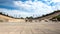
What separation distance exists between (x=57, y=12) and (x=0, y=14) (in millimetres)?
16558

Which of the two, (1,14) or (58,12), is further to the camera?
(58,12)

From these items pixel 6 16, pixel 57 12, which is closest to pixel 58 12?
pixel 57 12

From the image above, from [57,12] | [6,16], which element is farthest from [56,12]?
[6,16]

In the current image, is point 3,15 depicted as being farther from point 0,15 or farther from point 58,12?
point 58,12

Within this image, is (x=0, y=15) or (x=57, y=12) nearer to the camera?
(x=0, y=15)

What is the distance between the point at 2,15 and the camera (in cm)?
4125

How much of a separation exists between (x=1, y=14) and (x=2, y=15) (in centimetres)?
86

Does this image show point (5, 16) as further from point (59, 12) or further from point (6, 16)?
point (59, 12)

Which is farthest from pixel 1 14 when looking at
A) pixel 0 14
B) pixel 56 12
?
pixel 56 12

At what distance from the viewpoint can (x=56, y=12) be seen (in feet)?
154

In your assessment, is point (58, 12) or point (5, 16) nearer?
point (5, 16)

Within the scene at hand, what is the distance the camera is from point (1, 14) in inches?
1652

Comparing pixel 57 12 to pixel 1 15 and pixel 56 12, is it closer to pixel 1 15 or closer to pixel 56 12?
pixel 56 12

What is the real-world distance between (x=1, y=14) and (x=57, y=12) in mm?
16289
